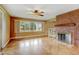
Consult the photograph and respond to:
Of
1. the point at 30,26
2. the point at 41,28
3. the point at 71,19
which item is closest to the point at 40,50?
the point at 71,19

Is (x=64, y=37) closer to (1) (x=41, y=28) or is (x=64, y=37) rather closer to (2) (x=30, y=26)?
(1) (x=41, y=28)

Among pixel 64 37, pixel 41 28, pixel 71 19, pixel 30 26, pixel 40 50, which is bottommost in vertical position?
pixel 40 50

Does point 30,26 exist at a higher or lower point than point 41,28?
higher

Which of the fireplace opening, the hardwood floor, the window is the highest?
the window

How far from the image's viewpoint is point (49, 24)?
772cm

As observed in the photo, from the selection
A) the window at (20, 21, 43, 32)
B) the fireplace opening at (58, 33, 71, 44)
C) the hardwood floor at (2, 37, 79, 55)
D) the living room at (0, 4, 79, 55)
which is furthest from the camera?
the window at (20, 21, 43, 32)

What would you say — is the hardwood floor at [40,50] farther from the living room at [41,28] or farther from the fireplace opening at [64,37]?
the fireplace opening at [64,37]

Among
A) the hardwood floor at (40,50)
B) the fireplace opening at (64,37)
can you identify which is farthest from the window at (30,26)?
the hardwood floor at (40,50)

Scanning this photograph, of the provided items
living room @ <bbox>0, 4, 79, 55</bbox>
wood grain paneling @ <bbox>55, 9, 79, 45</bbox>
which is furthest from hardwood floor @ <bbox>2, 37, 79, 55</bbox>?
wood grain paneling @ <bbox>55, 9, 79, 45</bbox>

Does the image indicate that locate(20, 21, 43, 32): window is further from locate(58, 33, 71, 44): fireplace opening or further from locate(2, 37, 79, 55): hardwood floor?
locate(2, 37, 79, 55): hardwood floor
